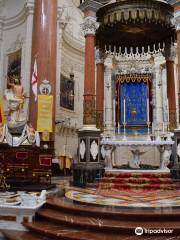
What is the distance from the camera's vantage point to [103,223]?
13.6ft

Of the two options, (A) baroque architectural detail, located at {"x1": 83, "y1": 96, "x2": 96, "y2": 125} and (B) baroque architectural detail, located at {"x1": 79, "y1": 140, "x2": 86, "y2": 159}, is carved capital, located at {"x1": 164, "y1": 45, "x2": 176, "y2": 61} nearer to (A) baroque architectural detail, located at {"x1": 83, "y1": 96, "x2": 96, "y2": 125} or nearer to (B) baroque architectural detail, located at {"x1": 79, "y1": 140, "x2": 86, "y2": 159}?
(A) baroque architectural detail, located at {"x1": 83, "y1": 96, "x2": 96, "y2": 125}

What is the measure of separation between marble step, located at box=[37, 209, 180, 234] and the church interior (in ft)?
0.05

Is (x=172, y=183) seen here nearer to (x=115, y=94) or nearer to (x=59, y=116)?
(x=59, y=116)

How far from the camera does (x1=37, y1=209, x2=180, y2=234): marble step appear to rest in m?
3.97

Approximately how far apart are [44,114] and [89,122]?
4.48ft

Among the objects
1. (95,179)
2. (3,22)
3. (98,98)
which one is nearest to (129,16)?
(98,98)

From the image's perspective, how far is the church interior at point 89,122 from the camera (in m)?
4.54

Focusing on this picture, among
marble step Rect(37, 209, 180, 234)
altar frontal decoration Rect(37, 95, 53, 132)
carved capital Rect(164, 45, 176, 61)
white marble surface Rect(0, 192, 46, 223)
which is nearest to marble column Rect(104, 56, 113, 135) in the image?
carved capital Rect(164, 45, 176, 61)

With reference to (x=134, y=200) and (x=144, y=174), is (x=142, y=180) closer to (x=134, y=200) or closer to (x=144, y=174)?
(x=144, y=174)

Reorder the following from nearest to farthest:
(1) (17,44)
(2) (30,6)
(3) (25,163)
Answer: (3) (25,163) → (2) (30,6) → (1) (17,44)

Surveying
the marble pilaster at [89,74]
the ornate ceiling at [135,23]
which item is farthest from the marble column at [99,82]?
the marble pilaster at [89,74]

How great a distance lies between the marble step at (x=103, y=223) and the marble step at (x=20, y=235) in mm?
392

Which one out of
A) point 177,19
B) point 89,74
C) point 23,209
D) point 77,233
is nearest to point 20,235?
point 23,209

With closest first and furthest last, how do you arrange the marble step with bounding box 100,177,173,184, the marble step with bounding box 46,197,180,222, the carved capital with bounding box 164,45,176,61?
the marble step with bounding box 46,197,180,222, the marble step with bounding box 100,177,173,184, the carved capital with bounding box 164,45,176,61
